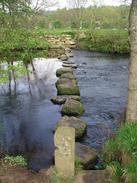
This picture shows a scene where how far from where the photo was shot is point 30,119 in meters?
12.6

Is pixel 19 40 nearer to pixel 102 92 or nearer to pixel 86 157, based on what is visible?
A: pixel 86 157

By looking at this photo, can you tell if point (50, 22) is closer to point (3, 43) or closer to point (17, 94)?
point (17, 94)

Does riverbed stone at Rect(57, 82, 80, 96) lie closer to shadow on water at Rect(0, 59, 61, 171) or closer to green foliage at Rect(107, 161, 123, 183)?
shadow on water at Rect(0, 59, 61, 171)

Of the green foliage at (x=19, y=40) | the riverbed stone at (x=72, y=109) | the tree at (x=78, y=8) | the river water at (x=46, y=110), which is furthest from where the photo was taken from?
the tree at (x=78, y=8)

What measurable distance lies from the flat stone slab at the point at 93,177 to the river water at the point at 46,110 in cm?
199

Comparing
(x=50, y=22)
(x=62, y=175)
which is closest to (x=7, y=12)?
(x=62, y=175)

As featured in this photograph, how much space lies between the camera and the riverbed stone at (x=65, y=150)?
6668 mm

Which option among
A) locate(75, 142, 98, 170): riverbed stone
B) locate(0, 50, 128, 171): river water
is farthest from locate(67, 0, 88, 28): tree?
locate(75, 142, 98, 170): riverbed stone

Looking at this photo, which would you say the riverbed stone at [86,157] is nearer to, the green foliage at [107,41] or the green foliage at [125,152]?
the green foliage at [125,152]

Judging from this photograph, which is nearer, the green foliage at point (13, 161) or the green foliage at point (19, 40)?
the green foliage at point (13, 161)

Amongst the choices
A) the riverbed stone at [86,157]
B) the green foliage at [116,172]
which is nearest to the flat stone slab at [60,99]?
the riverbed stone at [86,157]

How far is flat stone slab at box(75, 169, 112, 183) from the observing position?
6758 mm

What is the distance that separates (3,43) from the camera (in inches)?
352

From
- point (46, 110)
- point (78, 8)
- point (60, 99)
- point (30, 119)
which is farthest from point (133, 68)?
point (78, 8)
